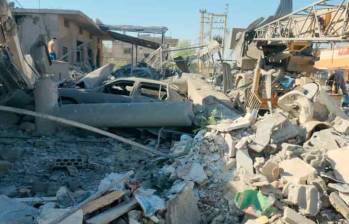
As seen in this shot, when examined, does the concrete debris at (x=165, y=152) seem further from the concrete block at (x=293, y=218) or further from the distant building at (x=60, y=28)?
the distant building at (x=60, y=28)

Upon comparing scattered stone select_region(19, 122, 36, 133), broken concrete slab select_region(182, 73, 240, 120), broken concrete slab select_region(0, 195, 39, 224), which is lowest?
scattered stone select_region(19, 122, 36, 133)

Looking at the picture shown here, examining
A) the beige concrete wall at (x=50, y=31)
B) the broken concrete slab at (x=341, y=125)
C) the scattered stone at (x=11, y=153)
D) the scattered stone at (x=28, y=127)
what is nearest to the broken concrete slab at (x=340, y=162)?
the broken concrete slab at (x=341, y=125)

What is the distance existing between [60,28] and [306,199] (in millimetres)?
17452

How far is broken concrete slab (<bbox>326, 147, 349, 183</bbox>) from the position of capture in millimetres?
5398

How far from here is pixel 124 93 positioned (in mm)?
10773

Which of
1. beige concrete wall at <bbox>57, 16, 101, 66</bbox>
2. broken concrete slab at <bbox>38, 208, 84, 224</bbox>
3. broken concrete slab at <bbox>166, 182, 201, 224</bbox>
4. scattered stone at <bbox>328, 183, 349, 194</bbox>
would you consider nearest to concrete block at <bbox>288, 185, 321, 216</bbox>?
scattered stone at <bbox>328, 183, 349, 194</bbox>

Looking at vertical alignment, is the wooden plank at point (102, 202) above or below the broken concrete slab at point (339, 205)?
above

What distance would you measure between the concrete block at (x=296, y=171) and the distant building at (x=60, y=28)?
39.2ft

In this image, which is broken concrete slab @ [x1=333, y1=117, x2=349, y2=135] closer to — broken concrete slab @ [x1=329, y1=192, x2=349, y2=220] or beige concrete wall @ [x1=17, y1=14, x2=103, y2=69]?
broken concrete slab @ [x1=329, y1=192, x2=349, y2=220]

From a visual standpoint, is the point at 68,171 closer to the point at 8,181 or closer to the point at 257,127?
the point at 8,181

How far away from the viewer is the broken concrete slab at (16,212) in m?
4.25

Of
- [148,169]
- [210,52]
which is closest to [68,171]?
[148,169]

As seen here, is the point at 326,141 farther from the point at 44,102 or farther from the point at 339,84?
the point at 339,84

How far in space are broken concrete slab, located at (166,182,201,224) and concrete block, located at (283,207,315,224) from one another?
106 centimetres
